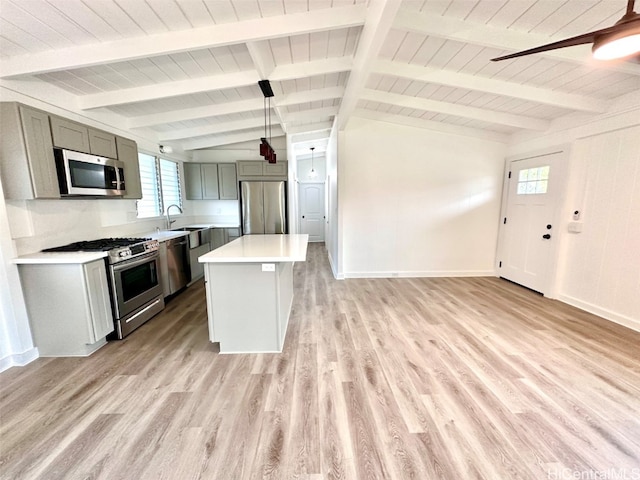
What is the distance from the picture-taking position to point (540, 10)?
6.43ft

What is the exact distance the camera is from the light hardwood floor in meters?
1.42

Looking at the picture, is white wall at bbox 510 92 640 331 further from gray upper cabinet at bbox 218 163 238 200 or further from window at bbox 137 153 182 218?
window at bbox 137 153 182 218

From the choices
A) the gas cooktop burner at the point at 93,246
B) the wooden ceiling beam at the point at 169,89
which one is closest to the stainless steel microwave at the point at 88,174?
the gas cooktop burner at the point at 93,246

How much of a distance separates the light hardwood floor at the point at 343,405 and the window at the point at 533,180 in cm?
199

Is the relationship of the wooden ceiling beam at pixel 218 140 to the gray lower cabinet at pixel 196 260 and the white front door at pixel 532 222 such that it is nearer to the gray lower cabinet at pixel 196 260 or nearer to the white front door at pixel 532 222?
the gray lower cabinet at pixel 196 260

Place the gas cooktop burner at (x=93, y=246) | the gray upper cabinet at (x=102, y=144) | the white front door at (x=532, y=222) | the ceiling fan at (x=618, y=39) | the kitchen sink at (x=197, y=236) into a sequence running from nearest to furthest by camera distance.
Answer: the ceiling fan at (x=618, y=39)
the gas cooktop burner at (x=93, y=246)
the gray upper cabinet at (x=102, y=144)
the white front door at (x=532, y=222)
the kitchen sink at (x=197, y=236)

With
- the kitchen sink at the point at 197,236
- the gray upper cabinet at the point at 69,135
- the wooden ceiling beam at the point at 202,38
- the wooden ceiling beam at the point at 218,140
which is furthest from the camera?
the wooden ceiling beam at the point at 218,140

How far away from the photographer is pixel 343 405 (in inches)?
71.9

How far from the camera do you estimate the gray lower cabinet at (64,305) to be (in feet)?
7.52

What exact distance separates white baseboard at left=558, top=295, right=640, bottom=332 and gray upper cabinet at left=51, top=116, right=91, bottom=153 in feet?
19.9

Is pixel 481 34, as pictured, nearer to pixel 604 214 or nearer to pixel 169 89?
pixel 604 214

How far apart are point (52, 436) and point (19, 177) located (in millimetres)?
Answer: 2004

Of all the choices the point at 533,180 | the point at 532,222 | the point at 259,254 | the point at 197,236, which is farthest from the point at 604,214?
the point at 197,236

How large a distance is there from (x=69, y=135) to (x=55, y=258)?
1180 mm
